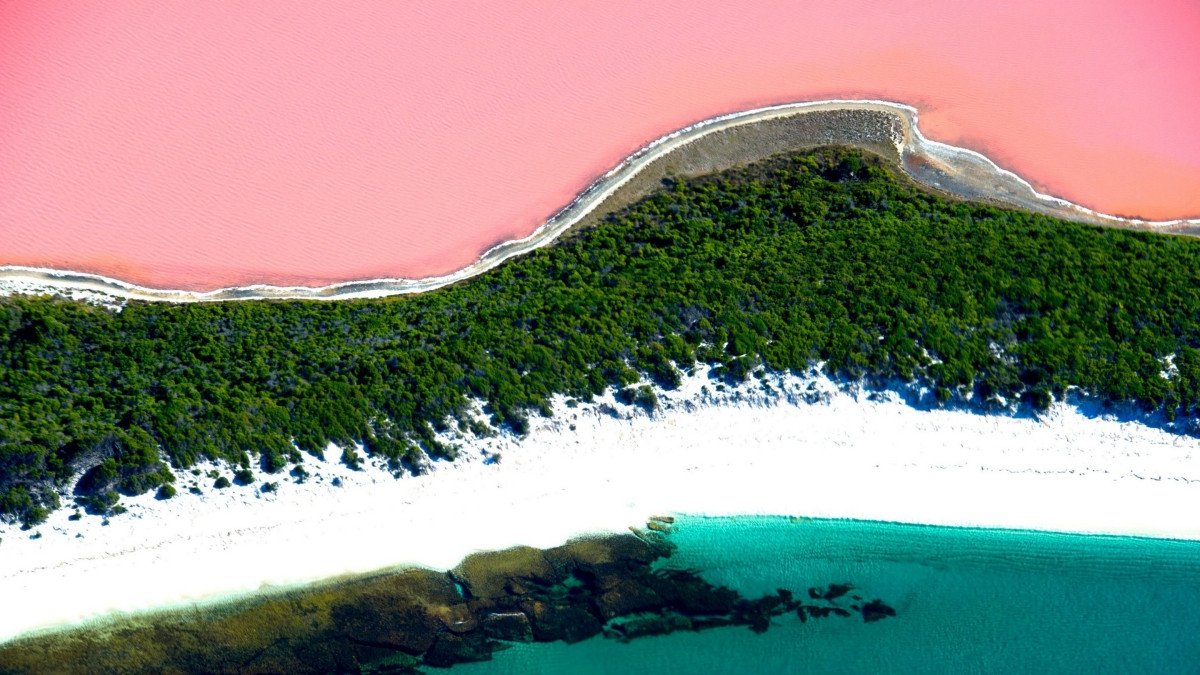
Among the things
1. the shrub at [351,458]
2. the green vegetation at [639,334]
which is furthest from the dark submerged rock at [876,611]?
the shrub at [351,458]

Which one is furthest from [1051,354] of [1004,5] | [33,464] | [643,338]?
[33,464]

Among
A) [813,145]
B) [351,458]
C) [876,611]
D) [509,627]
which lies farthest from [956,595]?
[351,458]

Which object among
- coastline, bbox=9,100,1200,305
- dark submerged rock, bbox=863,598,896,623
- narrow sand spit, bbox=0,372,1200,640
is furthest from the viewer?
coastline, bbox=9,100,1200,305

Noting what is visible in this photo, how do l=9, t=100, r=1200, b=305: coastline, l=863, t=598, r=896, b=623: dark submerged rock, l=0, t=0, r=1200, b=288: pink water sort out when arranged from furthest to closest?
1. l=0, t=0, r=1200, b=288: pink water
2. l=9, t=100, r=1200, b=305: coastline
3. l=863, t=598, r=896, b=623: dark submerged rock

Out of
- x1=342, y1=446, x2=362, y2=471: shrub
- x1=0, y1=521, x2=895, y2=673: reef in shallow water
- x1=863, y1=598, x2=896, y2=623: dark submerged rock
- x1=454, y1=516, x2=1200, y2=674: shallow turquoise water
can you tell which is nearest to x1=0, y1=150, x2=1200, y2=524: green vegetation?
x1=342, y1=446, x2=362, y2=471: shrub

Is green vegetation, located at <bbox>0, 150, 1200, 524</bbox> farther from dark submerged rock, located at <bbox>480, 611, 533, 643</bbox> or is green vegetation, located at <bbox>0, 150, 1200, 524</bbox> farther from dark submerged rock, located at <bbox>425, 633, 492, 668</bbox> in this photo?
dark submerged rock, located at <bbox>425, 633, 492, 668</bbox>

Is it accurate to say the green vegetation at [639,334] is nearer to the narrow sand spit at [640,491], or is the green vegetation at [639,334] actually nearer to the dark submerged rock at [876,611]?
the narrow sand spit at [640,491]

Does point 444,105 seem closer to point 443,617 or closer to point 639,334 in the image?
point 639,334
